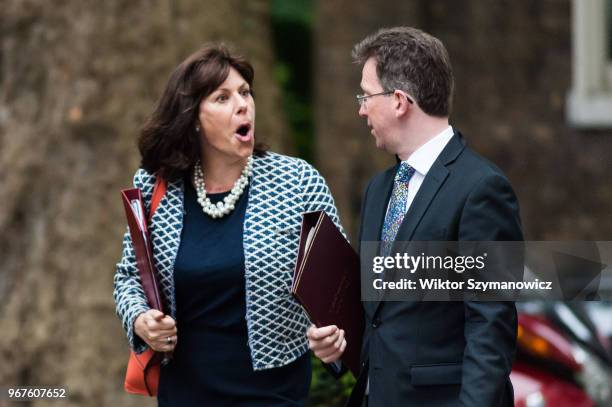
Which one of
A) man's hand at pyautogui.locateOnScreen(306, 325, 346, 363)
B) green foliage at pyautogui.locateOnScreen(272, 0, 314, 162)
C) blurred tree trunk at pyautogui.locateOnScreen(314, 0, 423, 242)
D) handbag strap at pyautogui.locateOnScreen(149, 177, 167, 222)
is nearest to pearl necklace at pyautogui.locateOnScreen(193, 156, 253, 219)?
handbag strap at pyautogui.locateOnScreen(149, 177, 167, 222)

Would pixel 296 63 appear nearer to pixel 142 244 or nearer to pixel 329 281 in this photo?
pixel 142 244

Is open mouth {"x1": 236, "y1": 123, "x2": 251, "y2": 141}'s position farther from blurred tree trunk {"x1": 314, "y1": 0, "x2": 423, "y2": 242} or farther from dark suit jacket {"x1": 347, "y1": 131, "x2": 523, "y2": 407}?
blurred tree trunk {"x1": 314, "y1": 0, "x2": 423, "y2": 242}

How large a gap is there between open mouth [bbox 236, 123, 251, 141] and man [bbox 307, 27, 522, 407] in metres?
0.51

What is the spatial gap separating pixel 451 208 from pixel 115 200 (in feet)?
13.3

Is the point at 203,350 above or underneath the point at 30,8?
underneath

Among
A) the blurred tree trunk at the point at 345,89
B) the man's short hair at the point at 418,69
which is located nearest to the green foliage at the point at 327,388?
the man's short hair at the point at 418,69

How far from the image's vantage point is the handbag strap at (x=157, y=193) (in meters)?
3.86

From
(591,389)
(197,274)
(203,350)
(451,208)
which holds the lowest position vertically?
(591,389)

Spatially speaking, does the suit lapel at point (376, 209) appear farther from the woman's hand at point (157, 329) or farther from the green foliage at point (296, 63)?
the green foliage at point (296, 63)

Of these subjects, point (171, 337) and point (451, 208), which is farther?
point (171, 337)

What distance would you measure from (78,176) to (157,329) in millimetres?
3558

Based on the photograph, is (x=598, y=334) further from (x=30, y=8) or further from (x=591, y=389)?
(x=30, y=8)

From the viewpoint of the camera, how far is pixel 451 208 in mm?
3182

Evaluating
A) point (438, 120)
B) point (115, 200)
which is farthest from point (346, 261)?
point (115, 200)
